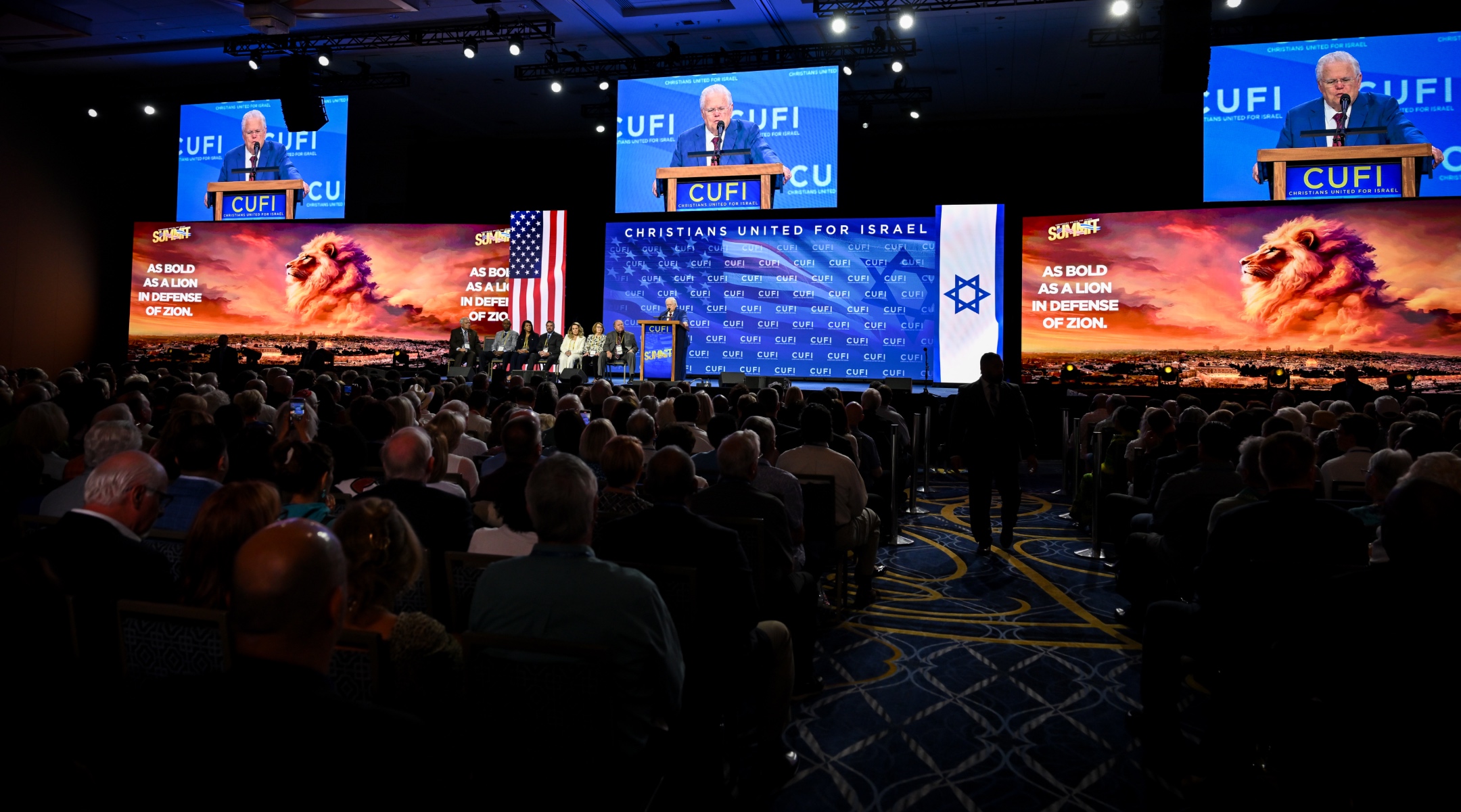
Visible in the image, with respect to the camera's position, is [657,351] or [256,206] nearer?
[657,351]

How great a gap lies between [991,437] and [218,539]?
19.3ft

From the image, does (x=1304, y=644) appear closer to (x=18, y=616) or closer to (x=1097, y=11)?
(x=18, y=616)

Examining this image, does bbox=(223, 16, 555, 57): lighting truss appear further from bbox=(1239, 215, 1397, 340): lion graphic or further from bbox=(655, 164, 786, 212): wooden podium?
bbox=(1239, 215, 1397, 340): lion graphic

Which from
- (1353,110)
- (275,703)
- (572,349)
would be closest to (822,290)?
(572,349)

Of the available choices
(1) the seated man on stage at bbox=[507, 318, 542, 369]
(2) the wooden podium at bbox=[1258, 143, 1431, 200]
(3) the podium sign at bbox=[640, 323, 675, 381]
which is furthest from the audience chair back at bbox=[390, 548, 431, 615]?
(2) the wooden podium at bbox=[1258, 143, 1431, 200]

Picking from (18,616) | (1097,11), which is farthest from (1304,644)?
(1097,11)

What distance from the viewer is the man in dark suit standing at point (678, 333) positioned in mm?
14086

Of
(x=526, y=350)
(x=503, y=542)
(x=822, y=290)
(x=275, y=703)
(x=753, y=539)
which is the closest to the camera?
(x=275, y=703)

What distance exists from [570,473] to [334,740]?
1214 mm

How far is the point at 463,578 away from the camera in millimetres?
2596

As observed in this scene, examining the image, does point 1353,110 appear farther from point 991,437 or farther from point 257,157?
Answer: point 257,157

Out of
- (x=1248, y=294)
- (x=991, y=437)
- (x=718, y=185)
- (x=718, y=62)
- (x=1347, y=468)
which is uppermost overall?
(x=718, y=62)

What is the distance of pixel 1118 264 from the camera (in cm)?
1321

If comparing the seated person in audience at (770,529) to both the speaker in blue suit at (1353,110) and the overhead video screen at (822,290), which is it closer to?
the overhead video screen at (822,290)
